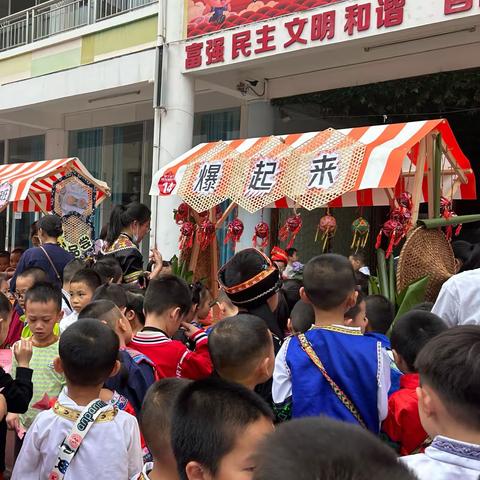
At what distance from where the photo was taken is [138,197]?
1162 centimetres

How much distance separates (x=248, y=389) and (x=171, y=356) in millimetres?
1225

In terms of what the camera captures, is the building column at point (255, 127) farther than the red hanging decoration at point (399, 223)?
Yes

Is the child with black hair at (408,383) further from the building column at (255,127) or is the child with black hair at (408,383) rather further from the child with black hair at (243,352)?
the building column at (255,127)

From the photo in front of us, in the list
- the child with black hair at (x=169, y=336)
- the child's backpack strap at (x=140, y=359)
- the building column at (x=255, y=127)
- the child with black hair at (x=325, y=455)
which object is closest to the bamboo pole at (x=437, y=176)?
the child with black hair at (x=169, y=336)

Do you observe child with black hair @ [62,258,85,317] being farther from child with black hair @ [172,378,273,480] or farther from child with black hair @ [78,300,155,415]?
child with black hair @ [172,378,273,480]

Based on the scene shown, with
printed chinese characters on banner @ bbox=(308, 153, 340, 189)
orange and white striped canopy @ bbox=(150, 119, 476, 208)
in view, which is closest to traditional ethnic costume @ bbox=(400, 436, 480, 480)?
orange and white striped canopy @ bbox=(150, 119, 476, 208)

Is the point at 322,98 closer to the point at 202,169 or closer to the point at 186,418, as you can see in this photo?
the point at 202,169

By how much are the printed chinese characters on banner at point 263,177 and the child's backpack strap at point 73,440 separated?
3.09 m

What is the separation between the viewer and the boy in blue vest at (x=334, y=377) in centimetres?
229

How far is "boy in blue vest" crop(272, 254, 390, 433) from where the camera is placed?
2289mm

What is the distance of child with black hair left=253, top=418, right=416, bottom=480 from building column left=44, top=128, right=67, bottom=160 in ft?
41.2

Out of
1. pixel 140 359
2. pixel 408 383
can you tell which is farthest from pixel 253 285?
pixel 408 383

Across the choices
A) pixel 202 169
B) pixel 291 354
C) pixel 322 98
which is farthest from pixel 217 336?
pixel 322 98

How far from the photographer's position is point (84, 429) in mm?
2086
